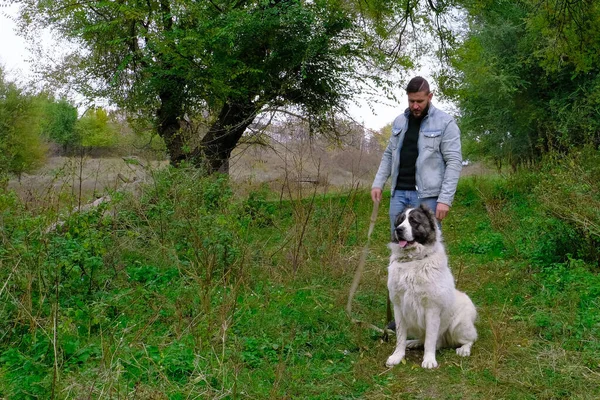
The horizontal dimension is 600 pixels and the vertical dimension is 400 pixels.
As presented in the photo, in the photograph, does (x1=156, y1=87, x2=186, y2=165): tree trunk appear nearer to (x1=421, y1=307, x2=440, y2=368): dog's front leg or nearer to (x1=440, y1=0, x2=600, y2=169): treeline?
(x1=440, y1=0, x2=600, y2=169): treeline

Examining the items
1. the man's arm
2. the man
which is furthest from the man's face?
the man's arm

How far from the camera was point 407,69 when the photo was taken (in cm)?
1293

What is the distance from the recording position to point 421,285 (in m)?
4.81

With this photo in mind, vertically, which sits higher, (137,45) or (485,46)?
(485,46)

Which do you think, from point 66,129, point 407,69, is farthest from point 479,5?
point 66,129

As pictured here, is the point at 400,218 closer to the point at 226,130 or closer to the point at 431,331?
the point at 431,331

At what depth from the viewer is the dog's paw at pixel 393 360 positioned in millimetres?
4852

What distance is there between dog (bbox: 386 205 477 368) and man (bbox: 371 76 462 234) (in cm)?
30

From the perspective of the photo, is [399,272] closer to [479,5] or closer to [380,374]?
[380,374]

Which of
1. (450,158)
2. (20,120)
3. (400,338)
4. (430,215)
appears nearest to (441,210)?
(430,215)

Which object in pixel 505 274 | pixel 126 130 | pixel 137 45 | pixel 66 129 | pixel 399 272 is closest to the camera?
pixel 399 272

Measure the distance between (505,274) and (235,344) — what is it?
4.62m

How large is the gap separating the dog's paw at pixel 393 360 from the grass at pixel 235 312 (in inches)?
2.9

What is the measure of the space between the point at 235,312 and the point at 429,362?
1839mm
